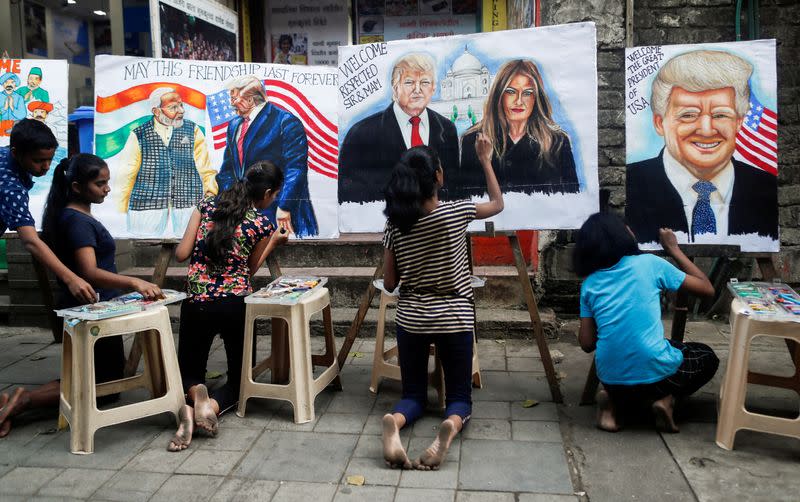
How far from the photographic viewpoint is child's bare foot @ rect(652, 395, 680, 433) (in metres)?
3.45

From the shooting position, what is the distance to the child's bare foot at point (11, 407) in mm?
3611

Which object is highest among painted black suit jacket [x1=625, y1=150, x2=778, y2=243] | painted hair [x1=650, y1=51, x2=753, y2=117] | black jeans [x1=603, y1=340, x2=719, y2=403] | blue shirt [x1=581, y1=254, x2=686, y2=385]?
painted hair [x1=650, y1=51, x2=753, y2=117]

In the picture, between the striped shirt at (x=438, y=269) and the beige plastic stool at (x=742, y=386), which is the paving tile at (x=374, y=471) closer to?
the striped shirt at (x=438, y=269)

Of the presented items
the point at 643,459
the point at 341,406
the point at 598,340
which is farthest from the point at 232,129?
the point at 643,459

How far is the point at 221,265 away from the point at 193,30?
300cm

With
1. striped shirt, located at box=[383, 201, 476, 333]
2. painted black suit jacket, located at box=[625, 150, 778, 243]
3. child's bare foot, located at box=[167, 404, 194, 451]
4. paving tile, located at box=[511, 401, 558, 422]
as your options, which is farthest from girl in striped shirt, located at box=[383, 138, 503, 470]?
painted black suit jacket, located at box=[625, 150, 778, 243]

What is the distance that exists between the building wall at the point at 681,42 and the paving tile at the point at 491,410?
1920 mm

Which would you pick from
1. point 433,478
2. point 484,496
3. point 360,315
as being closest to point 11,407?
point 360,315

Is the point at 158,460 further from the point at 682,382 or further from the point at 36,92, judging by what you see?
the point at 36,92

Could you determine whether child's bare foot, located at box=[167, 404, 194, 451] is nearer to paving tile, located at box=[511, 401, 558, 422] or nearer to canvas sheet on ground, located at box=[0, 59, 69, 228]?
paving tile, located at box=[511, 401, 558, 422]

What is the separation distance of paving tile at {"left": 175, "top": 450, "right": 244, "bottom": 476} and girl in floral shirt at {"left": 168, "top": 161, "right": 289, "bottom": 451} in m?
0.33

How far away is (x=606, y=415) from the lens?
11.7 feet

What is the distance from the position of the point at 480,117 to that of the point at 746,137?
1.56m

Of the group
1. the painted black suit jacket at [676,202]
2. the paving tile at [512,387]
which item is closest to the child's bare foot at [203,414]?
the paving tile at [512,387]
